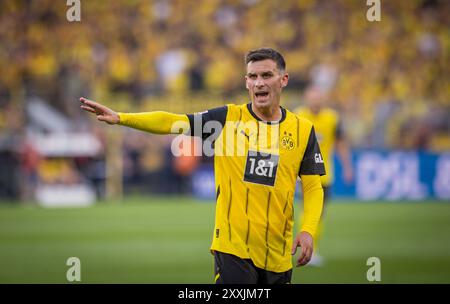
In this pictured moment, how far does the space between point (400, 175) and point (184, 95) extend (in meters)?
7.79

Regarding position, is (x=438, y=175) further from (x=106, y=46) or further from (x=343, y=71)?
(x=106, y=46)

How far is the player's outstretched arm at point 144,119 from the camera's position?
548 centimetres

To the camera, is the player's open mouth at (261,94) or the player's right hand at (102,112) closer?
the player's right hand at (102,112)

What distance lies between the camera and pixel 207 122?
578 cm

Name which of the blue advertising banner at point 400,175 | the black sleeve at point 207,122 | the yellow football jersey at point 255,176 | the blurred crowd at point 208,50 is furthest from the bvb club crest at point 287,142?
the blurred crowd at point 208,50

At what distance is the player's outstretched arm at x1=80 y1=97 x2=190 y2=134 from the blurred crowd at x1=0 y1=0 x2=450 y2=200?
2119cm

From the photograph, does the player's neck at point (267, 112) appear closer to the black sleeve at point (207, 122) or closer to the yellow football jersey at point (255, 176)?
the yellow football jersey at point (255, 176)

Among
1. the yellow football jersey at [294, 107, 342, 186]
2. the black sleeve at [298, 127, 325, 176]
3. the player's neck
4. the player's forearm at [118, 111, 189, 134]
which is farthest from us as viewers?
the yellow football jersey at [294, 107, 342, 186]

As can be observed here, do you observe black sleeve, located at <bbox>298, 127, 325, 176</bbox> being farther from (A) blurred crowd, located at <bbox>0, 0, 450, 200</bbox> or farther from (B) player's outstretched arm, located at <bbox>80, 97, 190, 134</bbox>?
(A) blurred crowd, located at <bbox>0, 0, 450, 200</bbox>

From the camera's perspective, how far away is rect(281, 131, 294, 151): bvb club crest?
5.85 metres

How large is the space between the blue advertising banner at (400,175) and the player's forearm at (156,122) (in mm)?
18663

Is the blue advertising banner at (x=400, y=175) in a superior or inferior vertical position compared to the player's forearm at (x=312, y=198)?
inferior

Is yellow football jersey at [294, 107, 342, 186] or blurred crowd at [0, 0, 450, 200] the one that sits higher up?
blurred crowd at [0, 0, 450, 200]

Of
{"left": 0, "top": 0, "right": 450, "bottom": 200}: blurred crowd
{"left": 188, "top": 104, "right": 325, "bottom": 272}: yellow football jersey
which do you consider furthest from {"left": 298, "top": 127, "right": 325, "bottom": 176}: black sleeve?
{"left": 0, "top": 0, "right": 450, "bottom": 200}: blurred crowd
